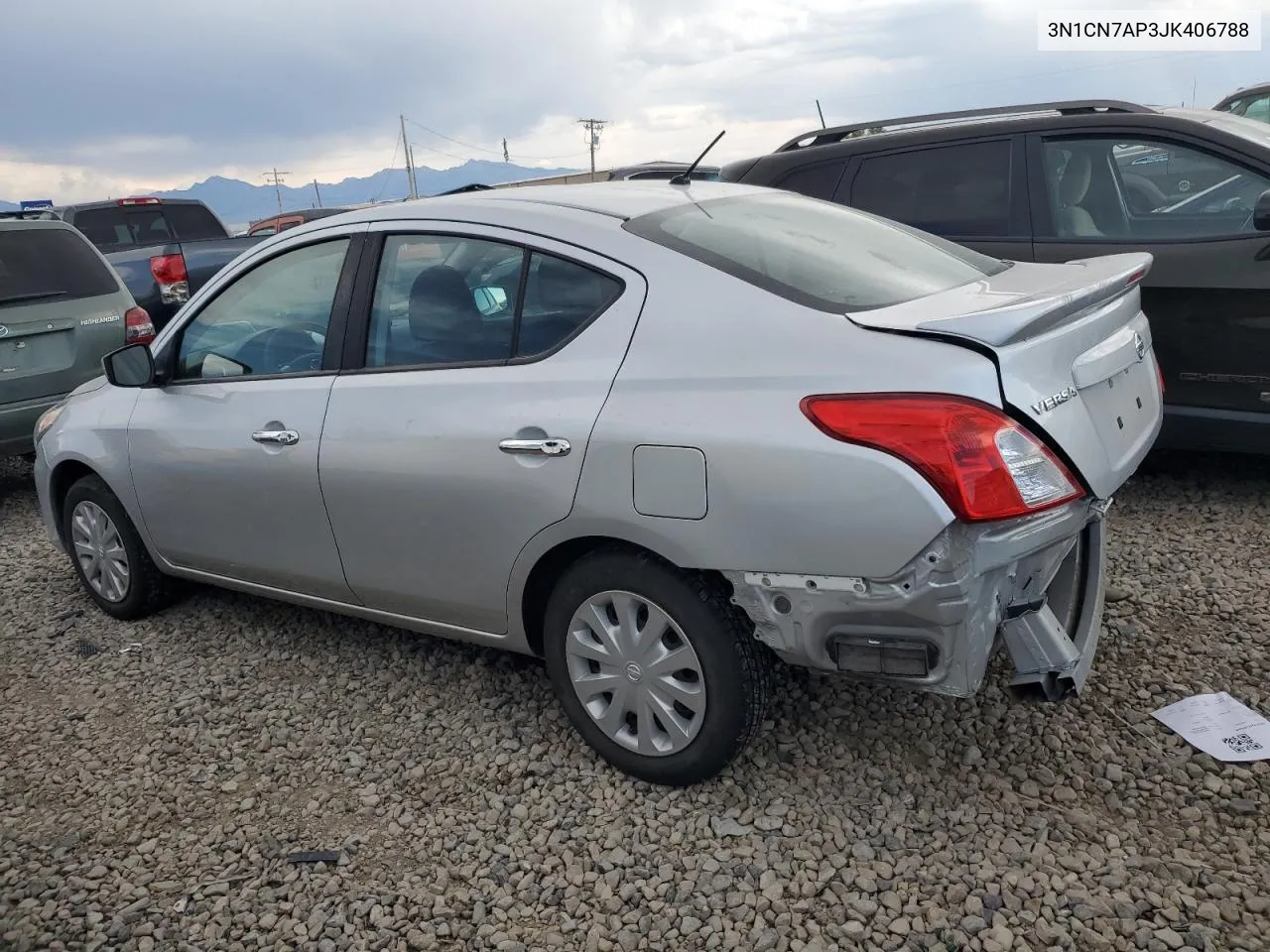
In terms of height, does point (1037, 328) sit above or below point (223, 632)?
above

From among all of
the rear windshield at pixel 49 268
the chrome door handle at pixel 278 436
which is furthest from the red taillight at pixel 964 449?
the rear windshield at pixel 49 268

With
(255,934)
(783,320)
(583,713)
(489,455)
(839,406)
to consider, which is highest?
(783,320)

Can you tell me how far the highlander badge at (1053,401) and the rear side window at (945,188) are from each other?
2767 millimetres

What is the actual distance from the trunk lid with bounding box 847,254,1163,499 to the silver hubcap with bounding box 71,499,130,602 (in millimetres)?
3384

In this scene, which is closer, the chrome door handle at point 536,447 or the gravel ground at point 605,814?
the gravel ground at point 605,814

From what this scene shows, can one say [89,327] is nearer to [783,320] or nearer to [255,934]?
[255,934]

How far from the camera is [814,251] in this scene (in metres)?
2.92

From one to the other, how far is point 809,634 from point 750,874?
0.63m

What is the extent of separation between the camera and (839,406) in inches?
90.9

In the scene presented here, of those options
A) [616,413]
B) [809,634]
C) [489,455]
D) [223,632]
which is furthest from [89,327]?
[809,634]

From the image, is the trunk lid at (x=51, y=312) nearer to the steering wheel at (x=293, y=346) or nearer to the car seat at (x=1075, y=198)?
the steering wheel at (x=293, y=346)

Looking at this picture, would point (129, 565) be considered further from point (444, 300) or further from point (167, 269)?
point (167, 269)

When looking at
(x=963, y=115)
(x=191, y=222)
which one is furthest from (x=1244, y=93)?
(x=191, y=222)

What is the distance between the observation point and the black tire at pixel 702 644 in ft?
8.46
